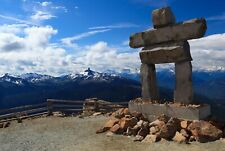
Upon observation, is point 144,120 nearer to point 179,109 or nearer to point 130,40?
point 179,109

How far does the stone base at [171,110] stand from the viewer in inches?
696

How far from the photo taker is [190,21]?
17.8 m

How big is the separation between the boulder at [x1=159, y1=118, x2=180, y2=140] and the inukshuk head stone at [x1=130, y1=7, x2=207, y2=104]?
5.52 ft

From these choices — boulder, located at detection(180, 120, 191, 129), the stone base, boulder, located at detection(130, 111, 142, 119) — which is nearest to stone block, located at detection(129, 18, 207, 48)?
the stone base

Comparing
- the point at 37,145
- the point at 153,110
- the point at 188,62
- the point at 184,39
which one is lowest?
the point at 37,145

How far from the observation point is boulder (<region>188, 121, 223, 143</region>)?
1633 cm

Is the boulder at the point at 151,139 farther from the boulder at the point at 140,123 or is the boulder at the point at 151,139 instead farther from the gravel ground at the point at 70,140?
the boulder at the point at 140,123

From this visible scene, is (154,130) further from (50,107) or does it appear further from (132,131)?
(50,107)

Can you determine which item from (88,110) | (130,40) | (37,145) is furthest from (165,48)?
(88,110)

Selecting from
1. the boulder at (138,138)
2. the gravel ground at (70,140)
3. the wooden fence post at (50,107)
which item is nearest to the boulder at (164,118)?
the boulder at (138,138)

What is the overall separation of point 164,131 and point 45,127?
29.1 feet

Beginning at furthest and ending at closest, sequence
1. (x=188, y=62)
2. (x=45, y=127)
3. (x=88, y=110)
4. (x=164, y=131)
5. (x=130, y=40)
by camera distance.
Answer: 1. (x=88, y=110)
2. (x=45, y=127)
3. (x=130, y=40)
4. (x=188, y=62)
5. (x=164, y=131)

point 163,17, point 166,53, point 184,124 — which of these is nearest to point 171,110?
point 184,124

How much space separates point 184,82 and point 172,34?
2515mm
